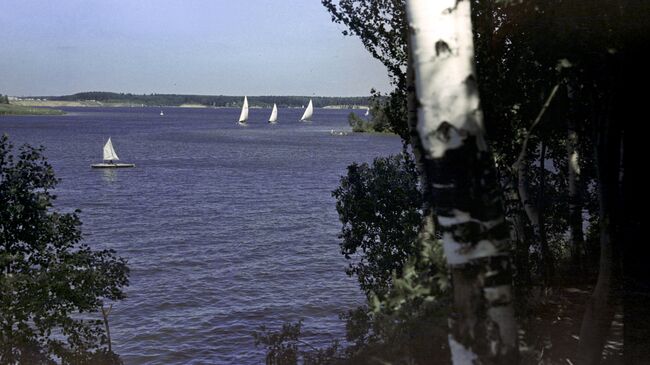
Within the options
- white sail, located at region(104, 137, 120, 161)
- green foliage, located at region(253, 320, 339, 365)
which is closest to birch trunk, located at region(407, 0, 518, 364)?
green foliage, located at region(253, 320, 339, 365)

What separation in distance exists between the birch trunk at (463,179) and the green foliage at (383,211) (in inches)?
539

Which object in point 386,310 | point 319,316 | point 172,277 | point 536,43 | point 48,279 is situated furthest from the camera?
point 172,277

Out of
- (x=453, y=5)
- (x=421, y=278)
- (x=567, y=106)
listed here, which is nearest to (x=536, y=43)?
(x=567, y=106)

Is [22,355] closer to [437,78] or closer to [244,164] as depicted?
[437,78]

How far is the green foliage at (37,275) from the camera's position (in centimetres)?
1842

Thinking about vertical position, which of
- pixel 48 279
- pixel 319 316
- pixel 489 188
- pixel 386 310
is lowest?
pixel 319 316

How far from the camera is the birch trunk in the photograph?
13.4ft

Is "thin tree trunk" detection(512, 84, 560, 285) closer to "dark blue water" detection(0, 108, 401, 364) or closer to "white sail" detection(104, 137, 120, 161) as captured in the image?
"dark blue water" detection(0, 108, 401, 364)

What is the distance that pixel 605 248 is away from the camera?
1045 centimetres

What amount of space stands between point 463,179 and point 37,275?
18.2 metres

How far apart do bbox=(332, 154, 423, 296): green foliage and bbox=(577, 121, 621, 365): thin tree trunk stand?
7.53 metres

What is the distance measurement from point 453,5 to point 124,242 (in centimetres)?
4911

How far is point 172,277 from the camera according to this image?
41375 millimetres

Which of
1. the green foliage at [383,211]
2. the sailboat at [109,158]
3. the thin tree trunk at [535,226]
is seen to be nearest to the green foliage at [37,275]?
the green foliage at [383,211]
